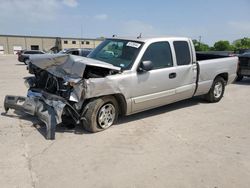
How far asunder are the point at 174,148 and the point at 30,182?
2.33 metres

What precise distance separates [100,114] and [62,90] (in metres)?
0.89

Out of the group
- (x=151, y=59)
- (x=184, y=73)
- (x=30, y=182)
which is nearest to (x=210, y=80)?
(x=184, y=73)

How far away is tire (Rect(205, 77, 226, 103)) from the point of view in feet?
24.3

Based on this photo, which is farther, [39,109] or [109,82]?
[39,109]

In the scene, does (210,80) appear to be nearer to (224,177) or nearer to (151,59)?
(151,59)

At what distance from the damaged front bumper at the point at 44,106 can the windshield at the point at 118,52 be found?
1460 mm

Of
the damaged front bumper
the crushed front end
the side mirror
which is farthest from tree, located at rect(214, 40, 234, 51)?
the damaged front bumper

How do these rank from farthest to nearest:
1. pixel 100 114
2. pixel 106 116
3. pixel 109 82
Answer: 1. pixel 106 116
2. pixel 100 114
3. pixel 109 82

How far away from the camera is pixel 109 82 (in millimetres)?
4770

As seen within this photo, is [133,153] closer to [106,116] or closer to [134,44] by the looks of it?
[106,116]

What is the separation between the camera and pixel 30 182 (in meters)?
3.23

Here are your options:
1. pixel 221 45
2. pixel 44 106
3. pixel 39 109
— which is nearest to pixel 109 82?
pixel 44 106

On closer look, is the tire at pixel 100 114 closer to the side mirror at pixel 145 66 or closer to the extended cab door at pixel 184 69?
the side mirror at pixel 145 66

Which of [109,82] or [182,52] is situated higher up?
[182,52]
